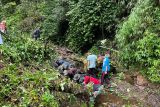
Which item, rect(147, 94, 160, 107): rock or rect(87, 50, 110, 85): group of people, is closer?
rect(147, 94, 160, 107): rock

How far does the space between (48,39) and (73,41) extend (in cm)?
311

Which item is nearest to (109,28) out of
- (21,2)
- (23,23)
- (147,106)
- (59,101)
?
(147,106)

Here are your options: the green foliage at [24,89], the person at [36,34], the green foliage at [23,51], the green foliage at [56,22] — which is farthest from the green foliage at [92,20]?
the green foliage at [24,89]

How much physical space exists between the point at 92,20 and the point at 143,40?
208 inches

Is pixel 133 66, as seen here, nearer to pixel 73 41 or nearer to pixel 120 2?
pixel 120 2

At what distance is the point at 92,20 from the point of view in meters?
19.0

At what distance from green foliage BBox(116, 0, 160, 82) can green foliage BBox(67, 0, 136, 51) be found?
2.52m

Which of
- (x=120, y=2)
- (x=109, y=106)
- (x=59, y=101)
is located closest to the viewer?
(x=59, y=101)

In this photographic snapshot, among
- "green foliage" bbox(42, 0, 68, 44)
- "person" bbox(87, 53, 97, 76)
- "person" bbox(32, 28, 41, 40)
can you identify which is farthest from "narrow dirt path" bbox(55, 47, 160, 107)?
"person" bbox(32, 28, 41, 40)

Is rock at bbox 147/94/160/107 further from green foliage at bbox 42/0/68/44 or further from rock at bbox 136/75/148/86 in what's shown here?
green foliage at bbox 42/0/68/44

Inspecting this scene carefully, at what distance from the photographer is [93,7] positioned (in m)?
19.2

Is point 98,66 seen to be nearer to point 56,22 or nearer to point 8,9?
point 56,22

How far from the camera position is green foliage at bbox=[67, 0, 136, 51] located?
1856cm

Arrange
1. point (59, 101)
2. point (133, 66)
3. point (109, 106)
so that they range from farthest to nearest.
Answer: point (133, 66) < point (109, 106) < point (59, 101)
